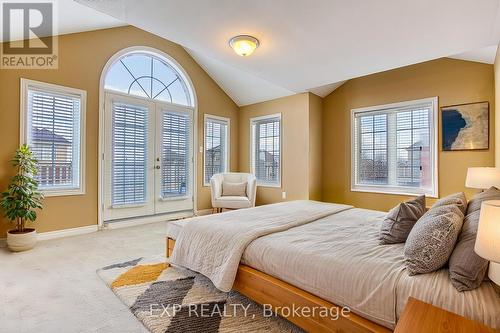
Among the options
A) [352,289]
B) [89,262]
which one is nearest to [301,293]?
[352,289]

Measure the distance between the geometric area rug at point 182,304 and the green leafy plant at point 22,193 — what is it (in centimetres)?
146

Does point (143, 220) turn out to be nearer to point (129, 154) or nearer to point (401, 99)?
point (129, 154)

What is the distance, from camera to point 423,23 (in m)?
2.35

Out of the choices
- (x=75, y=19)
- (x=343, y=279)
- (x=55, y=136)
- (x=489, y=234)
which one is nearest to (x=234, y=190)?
(x=55, y=136)

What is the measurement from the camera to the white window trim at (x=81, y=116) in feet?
11.1

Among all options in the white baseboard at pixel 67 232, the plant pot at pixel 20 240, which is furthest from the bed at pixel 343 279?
the white baseboard at pixel 67 232

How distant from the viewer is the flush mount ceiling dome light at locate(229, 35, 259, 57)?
2777 millimetres

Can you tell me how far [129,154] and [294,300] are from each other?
3826 millimetres

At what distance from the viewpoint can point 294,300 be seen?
1.53 m

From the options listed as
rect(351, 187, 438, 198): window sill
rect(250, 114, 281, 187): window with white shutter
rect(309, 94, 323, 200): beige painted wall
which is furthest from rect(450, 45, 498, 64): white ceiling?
rect(250, 114, 281, 187): window with white shutter

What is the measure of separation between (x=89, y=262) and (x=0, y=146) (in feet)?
6.45

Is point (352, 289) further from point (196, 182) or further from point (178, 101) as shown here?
point (178, 101)

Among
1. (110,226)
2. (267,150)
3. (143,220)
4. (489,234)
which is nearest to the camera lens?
(489,234)

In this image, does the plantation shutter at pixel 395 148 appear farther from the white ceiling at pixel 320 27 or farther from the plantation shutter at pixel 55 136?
the plantation shutter at pixel 55 136
